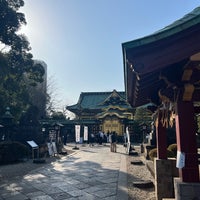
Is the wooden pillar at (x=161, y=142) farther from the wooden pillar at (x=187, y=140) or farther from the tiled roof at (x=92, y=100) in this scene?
the tiled roof at (x=92, y=100)

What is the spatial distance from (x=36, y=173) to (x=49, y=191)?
10.1 feet

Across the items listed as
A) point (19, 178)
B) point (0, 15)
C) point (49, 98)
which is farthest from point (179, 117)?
point (49, 98)

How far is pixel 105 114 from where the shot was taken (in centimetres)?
3281

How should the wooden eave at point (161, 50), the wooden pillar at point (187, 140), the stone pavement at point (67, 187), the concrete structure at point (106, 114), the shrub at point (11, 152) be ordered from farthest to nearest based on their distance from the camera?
the concrete structure at point (106, 114)
the shrub at point (11, 152)
the stone pavement at point (67, 187)
the wooden pillar at point (187, 140)
the wooden eave at point (161, 50)

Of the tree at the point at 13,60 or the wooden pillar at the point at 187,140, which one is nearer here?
the wooden pillar at the point at 187,140

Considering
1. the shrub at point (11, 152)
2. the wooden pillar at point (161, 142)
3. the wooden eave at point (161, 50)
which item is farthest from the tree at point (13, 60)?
the wooden eave at point (161, 50)

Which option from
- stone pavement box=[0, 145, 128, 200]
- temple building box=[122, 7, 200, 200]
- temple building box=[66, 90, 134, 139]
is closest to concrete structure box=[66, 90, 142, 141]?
temple building box=[66, 90, 134, 139]

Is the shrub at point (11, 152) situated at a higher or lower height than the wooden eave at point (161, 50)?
lower

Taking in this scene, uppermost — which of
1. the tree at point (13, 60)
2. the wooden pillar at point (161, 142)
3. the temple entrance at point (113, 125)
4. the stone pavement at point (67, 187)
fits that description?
the tree at point (13, 60)

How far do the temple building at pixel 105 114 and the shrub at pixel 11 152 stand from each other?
18505mm

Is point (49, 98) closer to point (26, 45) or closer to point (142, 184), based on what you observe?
point (26, 45)

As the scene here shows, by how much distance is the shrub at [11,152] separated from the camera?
11.9 meters

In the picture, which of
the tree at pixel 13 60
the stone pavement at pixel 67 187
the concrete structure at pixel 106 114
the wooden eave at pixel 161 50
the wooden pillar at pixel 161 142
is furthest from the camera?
the concrete structure at pixel 106 114

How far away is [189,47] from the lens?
2.80 metres
